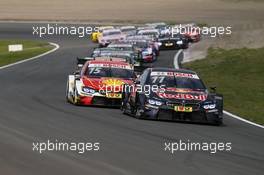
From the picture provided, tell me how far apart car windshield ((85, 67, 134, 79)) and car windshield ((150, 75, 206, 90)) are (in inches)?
99.7

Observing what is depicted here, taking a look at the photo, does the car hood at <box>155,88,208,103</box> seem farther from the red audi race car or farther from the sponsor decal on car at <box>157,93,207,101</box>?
the red audi race car

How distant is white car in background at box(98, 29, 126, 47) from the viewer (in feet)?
176

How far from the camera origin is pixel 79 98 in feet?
65.0

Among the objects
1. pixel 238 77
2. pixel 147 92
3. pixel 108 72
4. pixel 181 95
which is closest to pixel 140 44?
pixel 238 77

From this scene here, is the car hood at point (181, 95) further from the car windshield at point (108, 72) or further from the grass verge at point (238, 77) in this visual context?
the car windshield at point (108, 72)

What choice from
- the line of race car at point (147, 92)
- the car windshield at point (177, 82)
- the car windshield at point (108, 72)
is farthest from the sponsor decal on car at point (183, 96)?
the car windshield at point (108, 72)

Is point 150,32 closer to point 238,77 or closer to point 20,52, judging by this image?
point 20,52

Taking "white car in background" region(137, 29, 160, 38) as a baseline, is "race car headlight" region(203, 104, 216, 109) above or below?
above

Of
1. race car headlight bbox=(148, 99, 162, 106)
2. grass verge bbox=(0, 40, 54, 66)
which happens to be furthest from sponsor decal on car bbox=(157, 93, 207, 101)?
grass verge bbox=(0, 40, 54, 66)

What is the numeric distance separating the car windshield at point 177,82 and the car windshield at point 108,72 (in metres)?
2.53

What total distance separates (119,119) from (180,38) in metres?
34.2

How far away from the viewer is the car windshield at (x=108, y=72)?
20720 mm
